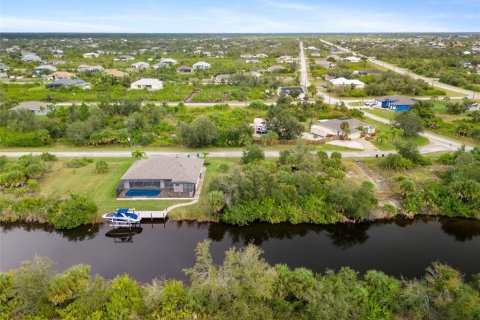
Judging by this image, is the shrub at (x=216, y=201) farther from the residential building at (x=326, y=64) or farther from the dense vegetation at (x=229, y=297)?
the residential building at (x=326, y=64)

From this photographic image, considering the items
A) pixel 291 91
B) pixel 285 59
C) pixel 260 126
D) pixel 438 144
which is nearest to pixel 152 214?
pixel 260 126

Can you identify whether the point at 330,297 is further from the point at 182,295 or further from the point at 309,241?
the point at 309,241

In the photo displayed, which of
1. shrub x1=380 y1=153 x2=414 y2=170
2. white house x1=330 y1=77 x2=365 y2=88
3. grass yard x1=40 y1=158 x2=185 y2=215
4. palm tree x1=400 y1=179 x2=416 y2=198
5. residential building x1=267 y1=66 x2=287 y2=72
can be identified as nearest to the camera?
grass yard x1=40 y1=158 x2=185 y2=215

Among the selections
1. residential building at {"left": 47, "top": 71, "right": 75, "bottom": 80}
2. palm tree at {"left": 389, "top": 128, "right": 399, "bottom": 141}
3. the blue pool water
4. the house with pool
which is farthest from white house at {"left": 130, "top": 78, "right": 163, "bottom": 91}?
palm tree at {"left": 389, "top": 128, "right": 399, "bottom": 141}

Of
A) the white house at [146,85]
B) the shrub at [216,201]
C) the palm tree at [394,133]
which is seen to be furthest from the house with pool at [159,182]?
the white house at [146,85]

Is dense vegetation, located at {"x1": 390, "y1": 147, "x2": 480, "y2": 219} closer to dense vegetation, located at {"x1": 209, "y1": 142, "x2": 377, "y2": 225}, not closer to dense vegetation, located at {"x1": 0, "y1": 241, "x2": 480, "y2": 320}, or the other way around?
dense vegetation, located at {"x1": 209, "y1": 142, "x2": 377, "y2": 225}
